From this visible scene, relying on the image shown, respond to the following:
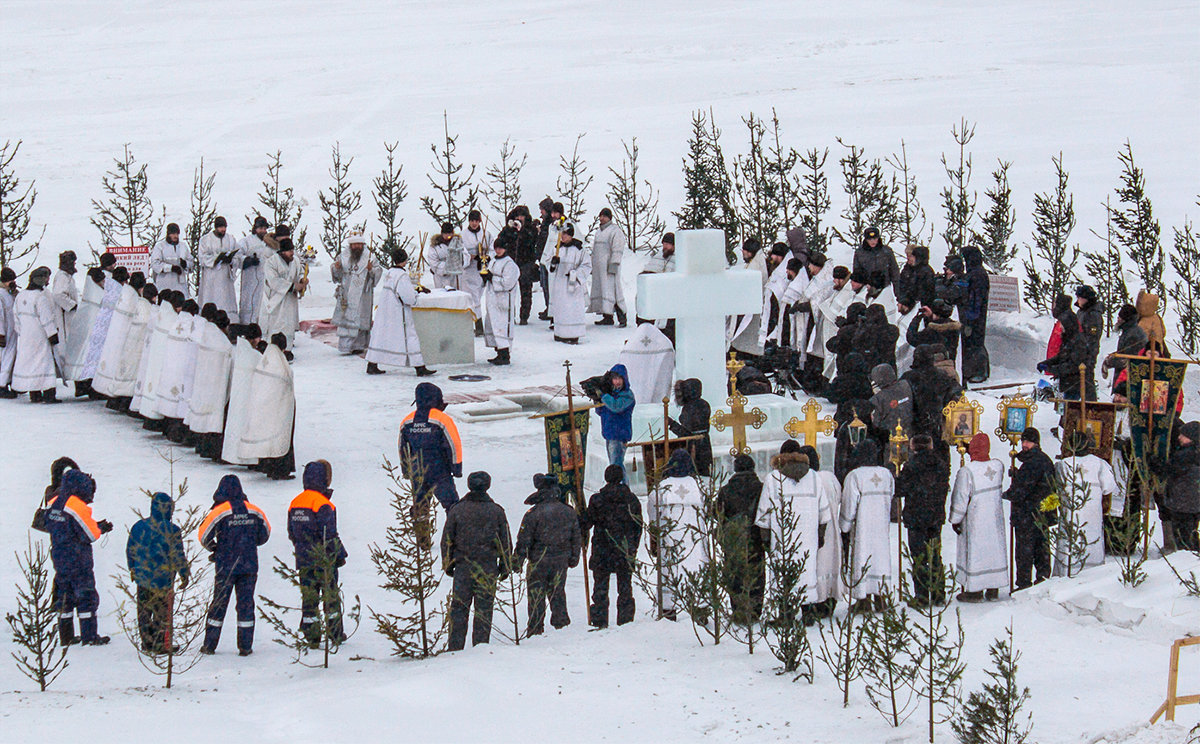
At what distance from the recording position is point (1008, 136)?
34.1m

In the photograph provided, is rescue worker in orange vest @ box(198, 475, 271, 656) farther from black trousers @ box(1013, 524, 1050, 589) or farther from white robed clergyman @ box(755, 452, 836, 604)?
black trousers @ box(1013, 524, 1050, 589)

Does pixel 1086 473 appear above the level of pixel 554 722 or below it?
above

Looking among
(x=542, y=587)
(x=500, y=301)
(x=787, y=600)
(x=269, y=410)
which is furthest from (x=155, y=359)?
(x=787, y=600)

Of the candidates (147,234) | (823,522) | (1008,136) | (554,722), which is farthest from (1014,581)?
(1008,136)

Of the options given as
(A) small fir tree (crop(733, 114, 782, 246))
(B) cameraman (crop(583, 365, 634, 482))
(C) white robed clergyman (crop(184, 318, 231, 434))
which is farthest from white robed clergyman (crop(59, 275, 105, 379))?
(A) small fir tree (crop(733, 114, 782, 246))

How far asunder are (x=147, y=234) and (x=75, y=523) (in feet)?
60.3

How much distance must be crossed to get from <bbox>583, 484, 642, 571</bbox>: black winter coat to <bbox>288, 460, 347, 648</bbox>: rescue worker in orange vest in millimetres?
1527

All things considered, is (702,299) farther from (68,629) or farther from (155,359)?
(68,629)

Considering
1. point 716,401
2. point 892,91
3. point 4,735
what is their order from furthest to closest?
point 892,91, point 716,401, point 4,735

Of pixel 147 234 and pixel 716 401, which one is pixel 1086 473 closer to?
pixel 716 401

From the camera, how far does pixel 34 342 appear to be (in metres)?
14.0

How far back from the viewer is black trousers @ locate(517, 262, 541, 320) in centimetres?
1827

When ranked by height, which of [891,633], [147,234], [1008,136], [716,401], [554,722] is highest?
[1008,136]

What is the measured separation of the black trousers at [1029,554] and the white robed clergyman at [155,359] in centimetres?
730
